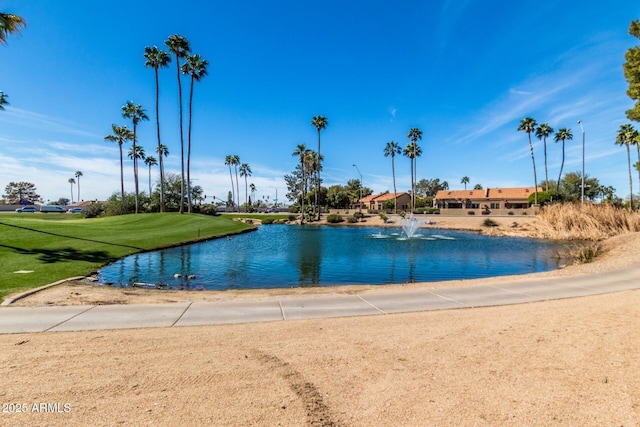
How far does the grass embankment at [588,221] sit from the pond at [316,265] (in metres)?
7.17

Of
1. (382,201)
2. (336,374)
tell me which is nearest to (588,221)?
(336,374)

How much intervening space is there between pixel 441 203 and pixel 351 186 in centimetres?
4894

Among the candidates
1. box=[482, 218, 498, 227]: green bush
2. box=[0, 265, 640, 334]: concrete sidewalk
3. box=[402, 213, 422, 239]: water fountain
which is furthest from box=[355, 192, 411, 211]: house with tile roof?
box=[0, 265, 640, 334]: concrete sidewalk

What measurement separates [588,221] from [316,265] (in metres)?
29.9

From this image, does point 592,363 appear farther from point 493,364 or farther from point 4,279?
point 4,279

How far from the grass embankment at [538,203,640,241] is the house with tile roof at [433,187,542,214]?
41.7 metres

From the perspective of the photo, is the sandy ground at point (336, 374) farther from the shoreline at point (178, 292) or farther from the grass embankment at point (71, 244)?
the grass embankment at point (71, 244)

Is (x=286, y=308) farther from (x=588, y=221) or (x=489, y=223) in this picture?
(x=489, y=223)

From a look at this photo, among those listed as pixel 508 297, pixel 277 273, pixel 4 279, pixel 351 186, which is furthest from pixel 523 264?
pixel 351 186

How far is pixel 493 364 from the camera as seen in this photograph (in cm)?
531

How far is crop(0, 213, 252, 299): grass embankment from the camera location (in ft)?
45.1

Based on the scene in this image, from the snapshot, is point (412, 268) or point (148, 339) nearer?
point (148, 339)

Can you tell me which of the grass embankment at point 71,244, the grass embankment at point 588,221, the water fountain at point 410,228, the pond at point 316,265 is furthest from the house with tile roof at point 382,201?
the pond at point 316,265

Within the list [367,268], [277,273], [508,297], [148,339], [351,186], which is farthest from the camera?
[351,186]
